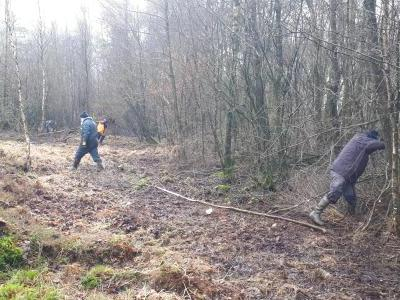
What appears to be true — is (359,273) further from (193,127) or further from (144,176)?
(193,127)

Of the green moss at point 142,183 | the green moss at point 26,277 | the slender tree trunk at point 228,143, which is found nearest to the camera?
the green moss at point 26,277

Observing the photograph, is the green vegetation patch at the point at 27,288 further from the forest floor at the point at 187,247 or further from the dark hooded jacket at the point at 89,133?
the dark hooded jacket at the point at 89,133

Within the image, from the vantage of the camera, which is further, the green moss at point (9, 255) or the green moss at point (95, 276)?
the green moss at point (9, 255)

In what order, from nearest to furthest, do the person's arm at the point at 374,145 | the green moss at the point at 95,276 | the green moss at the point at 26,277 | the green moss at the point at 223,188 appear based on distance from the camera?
the green moss at the point at 26,277, the green moss at the point at 95,276, the person's arm at the point at 374,145, the green moss at the point at 223,188

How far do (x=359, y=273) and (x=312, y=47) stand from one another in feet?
21.2

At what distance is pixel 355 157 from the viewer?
7.04 m

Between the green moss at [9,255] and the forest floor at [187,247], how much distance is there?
157 mm

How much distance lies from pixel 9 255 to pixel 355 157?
5482 mm

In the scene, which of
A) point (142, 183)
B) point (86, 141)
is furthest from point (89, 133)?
point (142, 183)

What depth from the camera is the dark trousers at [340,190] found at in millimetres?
7133

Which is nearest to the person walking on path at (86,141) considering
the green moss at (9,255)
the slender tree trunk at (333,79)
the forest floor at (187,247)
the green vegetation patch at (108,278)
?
the forest floor at (187,247)

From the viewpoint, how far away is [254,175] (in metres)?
10.2

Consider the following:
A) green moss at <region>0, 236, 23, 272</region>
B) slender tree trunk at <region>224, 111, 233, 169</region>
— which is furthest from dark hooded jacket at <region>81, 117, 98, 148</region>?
green moss at <region>0, 236, 23, 272</region>

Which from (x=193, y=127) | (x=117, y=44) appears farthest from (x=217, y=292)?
(x=117, y=44)
